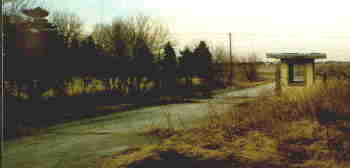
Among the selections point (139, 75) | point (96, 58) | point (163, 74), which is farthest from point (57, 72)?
point (163, 74)

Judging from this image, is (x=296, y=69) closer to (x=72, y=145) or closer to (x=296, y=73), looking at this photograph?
(x=296, y=73)

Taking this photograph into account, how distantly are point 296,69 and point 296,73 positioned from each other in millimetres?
190

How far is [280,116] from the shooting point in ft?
29.0

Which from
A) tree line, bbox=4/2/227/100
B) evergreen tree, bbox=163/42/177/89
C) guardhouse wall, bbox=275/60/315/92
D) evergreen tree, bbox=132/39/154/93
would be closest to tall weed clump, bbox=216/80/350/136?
guardhouse wall, bbox=275/60/315/92

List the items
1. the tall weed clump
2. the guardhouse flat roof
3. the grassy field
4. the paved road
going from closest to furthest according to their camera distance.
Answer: the grassy field < the paved road < the tall weed clump < the guardhouse flat roof

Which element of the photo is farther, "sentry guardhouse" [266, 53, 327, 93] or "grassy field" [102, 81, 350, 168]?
"sentry guardhouse" [266, 53, 327, 93]

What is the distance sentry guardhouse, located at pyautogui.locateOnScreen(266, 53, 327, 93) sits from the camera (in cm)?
1498

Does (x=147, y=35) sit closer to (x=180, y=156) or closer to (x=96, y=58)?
(x=96, y=58)

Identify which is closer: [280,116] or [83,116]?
[280,116]

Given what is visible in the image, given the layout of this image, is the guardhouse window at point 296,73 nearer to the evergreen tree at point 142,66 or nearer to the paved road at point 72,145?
the paved road at point 72,145

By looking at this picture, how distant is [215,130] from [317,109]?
118 inches

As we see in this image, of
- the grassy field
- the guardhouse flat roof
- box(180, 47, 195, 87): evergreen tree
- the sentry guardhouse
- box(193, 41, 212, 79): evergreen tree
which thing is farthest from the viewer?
box(193, 41, 212, 79): evergreen tree

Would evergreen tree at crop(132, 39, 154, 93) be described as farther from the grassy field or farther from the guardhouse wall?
the grassy field

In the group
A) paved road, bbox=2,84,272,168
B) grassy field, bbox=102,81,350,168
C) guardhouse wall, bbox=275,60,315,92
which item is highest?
guardhouse wall, bbox=275,60,315,92
